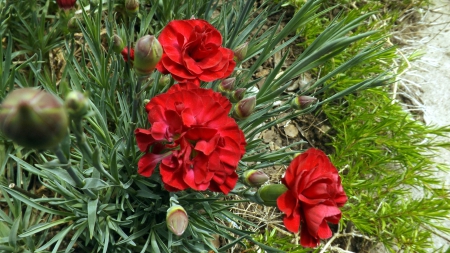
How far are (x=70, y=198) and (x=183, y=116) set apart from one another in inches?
15.3

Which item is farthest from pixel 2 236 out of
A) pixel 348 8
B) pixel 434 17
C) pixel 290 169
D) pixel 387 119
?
pixel 434 17

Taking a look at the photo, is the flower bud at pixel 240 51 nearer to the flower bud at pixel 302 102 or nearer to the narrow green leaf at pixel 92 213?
the flower bud at pixel 302 102

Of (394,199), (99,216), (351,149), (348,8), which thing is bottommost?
(394,199)

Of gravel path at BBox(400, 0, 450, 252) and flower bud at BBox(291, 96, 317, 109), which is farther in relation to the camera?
gravel path at BBox(400, 0, 450, 252)

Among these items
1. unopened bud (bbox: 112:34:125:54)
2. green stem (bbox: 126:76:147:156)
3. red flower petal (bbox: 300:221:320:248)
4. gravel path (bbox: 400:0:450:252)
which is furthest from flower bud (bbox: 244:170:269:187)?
gravel path (bbox: 400:0:450:252)

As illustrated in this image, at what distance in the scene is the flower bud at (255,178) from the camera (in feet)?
2.76

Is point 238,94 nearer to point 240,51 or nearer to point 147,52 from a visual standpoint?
point 240,51

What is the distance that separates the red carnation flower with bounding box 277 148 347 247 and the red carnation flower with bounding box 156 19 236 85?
0.80 ft

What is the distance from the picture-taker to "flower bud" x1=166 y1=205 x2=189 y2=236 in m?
0.75

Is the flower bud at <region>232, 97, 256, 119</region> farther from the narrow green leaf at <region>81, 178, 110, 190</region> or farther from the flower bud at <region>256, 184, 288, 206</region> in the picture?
the narrow green leaf at <region>81, 178, 110, 190</region>

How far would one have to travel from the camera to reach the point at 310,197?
2.53 feet

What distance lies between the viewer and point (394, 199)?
142cm

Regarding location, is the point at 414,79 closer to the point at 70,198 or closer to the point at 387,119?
the point at 387,119

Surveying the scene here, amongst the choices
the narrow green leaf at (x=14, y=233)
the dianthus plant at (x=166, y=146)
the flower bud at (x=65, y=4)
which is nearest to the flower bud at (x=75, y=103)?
the dianthus plant at (x=166, y=146)
